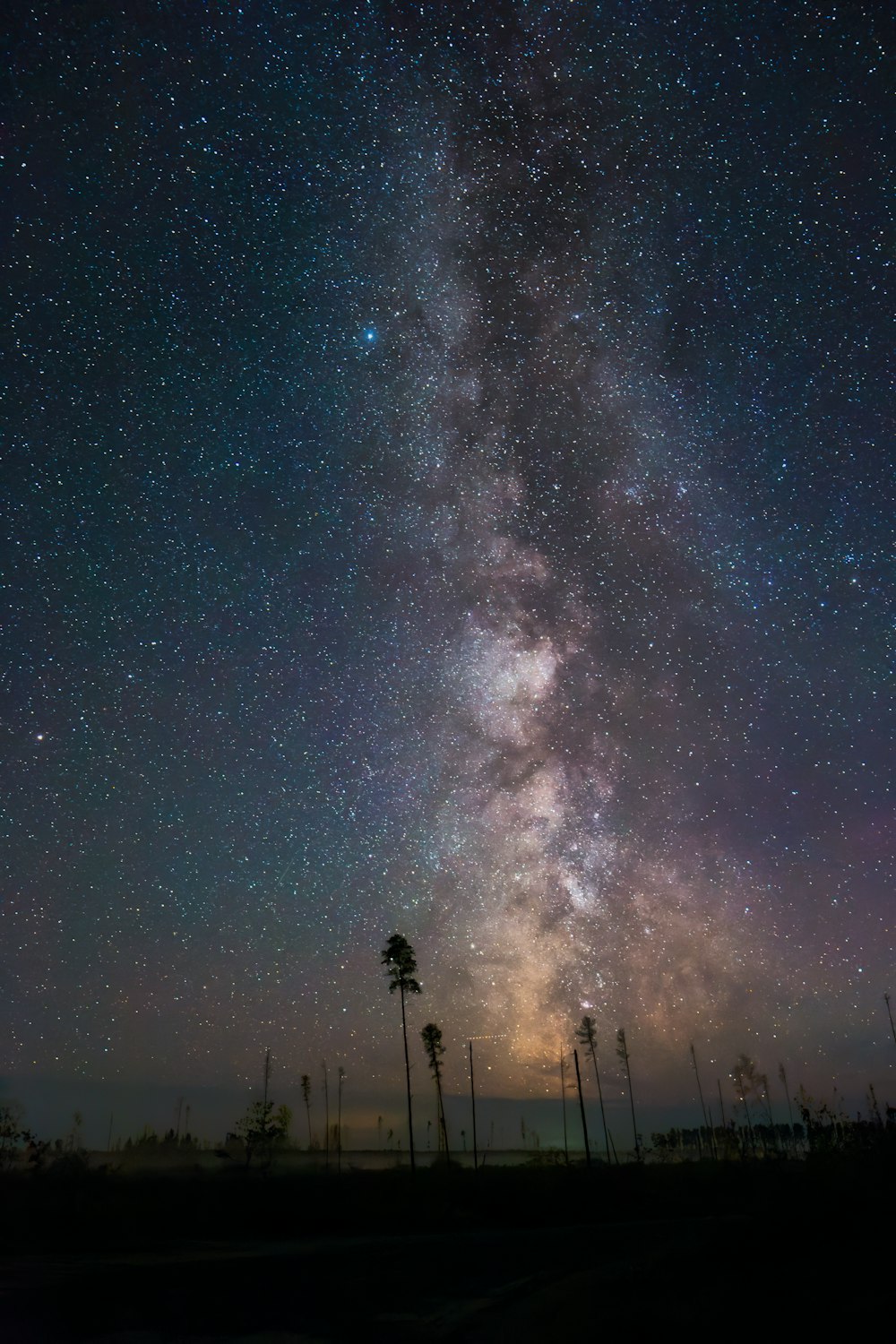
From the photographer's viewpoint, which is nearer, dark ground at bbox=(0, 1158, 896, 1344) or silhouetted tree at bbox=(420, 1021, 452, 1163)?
dark ground at bbox=(0, 1158, 896, 1344)

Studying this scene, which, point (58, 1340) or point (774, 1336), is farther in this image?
point (58, 1340)

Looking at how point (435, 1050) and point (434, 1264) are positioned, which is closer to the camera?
point (434, 1264)

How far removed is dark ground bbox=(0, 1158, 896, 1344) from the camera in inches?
624

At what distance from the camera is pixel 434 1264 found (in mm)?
26594

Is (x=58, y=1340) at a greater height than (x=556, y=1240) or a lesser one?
greater

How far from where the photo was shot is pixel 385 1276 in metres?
23.5

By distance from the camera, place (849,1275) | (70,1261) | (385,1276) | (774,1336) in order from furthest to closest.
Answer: (70,1261) → (385,1276) → (849,1275) → (774,1336)

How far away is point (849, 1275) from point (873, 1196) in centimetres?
1378

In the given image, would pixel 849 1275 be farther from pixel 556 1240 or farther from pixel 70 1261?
pixel 70 1261

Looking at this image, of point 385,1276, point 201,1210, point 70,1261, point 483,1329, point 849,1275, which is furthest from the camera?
point 201,1210

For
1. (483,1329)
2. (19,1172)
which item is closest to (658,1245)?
(483,1329)

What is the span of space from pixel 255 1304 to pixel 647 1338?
9.44 m

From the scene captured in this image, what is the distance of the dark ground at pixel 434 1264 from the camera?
15859 millimetres

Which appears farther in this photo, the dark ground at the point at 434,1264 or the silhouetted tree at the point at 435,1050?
the silhouetted tree at the point at 435,1050
